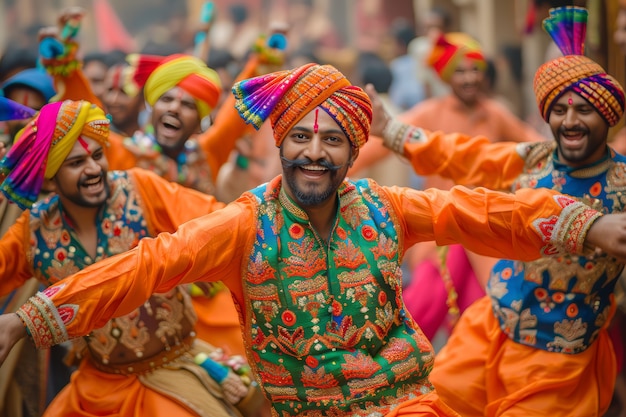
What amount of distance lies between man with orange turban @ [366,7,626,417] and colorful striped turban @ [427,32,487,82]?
2.76 metres

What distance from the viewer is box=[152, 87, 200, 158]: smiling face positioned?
6.69m

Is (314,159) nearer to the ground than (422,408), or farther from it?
farther from it

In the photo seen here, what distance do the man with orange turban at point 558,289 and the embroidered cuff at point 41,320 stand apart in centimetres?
220

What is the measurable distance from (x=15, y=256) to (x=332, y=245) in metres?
1.57

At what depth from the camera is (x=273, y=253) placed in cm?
459

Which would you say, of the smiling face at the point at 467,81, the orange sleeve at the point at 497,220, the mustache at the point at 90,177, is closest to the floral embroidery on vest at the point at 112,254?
the mustache at the point at 90,177

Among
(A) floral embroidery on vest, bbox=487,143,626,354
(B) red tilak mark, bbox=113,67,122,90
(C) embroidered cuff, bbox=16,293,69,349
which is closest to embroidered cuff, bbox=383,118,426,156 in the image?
(A) floral embroidery on vest, bbox=487,143,626,354

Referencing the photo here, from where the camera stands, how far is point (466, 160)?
5.84 meters

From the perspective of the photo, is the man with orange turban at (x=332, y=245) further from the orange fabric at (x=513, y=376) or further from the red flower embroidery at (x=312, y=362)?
the orange fabric at (x=513, y=376)

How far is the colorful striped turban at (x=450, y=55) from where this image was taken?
8414mm

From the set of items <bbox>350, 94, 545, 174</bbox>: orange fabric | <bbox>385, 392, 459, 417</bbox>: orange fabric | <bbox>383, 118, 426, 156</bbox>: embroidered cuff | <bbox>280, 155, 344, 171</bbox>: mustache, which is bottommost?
<bbox>385, 392, 459, 417</bbox>: orange fabric

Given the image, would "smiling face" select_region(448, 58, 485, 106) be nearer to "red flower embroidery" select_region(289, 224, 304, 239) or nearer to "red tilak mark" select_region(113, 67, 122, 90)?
"red tilak mark" select_region(113, 67, 122, 90)

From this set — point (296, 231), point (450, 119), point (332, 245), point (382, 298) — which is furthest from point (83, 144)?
point (450, 119)

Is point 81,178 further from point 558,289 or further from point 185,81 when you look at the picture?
point 558,289
